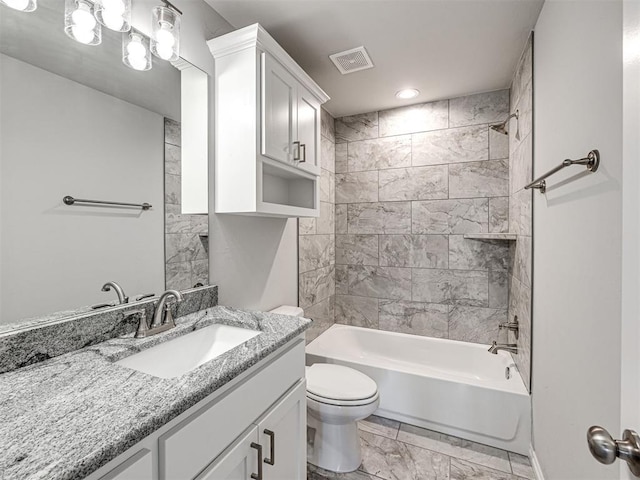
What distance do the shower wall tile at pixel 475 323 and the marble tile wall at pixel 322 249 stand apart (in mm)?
1003

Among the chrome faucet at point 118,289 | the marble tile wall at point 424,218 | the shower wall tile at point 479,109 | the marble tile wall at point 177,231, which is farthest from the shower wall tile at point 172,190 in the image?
the shower wall tile at point 479,109

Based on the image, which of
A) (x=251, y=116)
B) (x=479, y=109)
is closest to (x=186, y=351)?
(x=251, y=116)

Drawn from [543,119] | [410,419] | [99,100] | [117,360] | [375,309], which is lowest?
[410,419]

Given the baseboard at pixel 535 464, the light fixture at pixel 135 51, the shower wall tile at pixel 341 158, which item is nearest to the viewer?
the light fixture at pixel 135 51

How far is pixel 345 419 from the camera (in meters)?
1.64

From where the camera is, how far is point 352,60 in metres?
2.04

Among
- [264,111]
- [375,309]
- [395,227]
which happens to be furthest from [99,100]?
[375,309]

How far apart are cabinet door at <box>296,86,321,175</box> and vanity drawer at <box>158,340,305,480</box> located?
1149mm

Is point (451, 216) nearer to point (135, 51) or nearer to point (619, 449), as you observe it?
point (619, 449)

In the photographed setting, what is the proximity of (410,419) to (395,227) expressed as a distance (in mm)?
1553

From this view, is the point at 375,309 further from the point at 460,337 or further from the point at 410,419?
the point at 410,419

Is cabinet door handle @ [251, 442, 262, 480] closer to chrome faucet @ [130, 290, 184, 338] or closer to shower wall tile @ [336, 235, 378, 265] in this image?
chrome faucet @ [130, 290, 184, 338]

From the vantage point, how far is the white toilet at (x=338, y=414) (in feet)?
5.33

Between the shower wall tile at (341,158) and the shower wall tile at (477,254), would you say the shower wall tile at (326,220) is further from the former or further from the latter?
the shower wall tile at (477,254)
